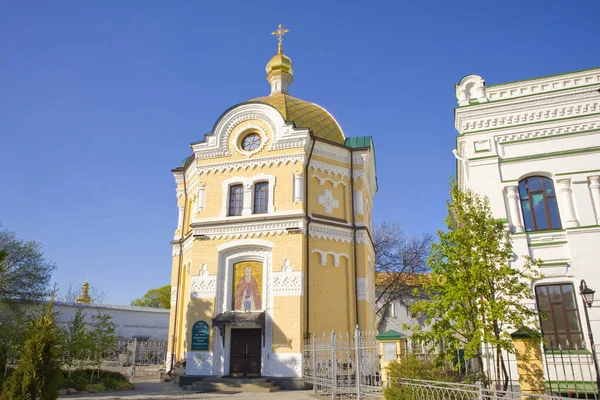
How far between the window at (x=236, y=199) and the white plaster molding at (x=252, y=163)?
77 cm

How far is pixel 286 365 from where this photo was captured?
15.9 m

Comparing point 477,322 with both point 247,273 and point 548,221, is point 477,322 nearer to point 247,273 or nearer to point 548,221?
point 548,221

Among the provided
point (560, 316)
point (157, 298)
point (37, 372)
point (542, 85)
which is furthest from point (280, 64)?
point (157, 298)

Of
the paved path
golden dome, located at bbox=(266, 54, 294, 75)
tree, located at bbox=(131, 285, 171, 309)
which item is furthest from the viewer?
tree, located at bbox=(131, 285, 171, 309)

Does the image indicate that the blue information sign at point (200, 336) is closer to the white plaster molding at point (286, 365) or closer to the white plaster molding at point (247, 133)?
the white plaster molding at point (286, 365)

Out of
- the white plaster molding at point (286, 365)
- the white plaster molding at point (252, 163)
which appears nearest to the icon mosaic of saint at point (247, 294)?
the white plaster molding at point (286, 365)

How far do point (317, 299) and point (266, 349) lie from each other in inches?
101

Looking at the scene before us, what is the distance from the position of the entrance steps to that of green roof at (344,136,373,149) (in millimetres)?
10155

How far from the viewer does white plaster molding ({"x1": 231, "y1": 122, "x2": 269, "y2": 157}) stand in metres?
18.8

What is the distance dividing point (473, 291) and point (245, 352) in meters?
9.03

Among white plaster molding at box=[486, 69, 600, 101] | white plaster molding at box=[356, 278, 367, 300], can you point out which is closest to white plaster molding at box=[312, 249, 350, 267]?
white plaster molding at box=[356, 278, 367, 300]

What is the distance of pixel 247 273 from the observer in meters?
17.6

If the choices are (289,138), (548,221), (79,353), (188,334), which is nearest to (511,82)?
(548,221)

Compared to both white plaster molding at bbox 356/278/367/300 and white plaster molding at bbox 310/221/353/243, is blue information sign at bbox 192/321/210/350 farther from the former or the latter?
white plaster molding at bbox 356/278/367/300
